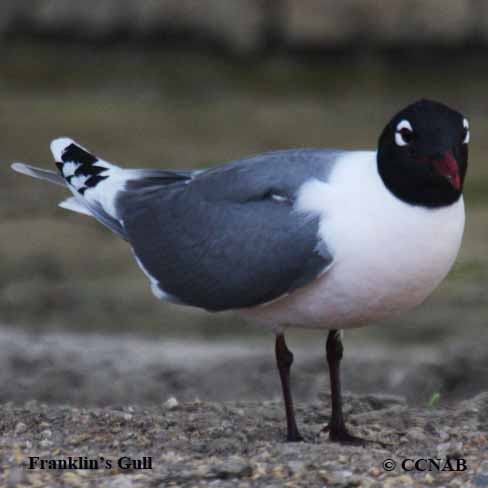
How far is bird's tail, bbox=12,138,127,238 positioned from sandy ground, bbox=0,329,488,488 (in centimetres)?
76

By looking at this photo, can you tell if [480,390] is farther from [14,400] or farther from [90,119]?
[90,119]

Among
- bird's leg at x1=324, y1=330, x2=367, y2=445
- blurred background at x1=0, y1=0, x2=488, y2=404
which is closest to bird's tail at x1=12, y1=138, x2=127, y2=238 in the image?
bird's leg at x1=324, y1=330, x2=367, y2=445

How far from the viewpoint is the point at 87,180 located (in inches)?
213

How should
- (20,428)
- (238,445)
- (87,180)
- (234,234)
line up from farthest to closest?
(87,180) < (20,428) < (234,234) < (238,445)

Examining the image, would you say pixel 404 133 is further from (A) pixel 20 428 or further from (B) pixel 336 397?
(A) pixel 20 428

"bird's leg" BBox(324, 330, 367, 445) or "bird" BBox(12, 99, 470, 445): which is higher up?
"bird" BBox(12, 99, 470, 445)

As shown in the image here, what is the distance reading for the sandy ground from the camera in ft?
13.6

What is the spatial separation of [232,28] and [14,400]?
22.5ft

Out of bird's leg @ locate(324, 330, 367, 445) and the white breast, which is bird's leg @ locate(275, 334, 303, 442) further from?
the white breast

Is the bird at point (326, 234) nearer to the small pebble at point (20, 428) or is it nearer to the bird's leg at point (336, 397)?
the bird's leg at point (336, 397)

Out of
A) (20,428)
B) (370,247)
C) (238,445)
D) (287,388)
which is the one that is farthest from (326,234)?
(20,428)

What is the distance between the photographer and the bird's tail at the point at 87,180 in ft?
17.3

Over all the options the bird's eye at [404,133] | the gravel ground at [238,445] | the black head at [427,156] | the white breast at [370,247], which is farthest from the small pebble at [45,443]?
the bird's eye at [404,133]

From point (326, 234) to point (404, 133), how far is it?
0.40 metres
